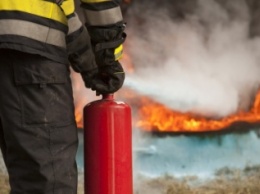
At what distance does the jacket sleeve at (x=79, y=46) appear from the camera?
1.83 meters

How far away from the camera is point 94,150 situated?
6.47 ft

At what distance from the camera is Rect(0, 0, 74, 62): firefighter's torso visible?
1.66 metres

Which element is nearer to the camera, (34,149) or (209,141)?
(34,149)

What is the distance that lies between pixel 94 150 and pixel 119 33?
43cm

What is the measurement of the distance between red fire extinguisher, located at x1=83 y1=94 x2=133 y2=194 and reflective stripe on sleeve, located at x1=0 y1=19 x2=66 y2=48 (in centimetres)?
35

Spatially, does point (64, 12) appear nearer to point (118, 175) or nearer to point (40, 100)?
point (40, 100)

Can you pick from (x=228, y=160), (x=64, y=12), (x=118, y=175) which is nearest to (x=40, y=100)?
(x=64, y=12)

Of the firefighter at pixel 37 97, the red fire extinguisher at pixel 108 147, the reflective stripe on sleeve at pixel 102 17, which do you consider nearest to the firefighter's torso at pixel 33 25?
the firefighter at pixel 37 97

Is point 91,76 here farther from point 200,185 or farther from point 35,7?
point 200,185

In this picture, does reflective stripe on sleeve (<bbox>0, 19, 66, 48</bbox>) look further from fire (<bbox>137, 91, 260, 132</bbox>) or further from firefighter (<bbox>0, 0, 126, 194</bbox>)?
fire (<bbox>137, 91, 260, 132</bbox>)

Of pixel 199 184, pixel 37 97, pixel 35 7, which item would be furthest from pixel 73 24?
pixel 199 184

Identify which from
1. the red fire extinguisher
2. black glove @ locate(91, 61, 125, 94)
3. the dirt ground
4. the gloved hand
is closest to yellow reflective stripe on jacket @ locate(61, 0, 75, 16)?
the gloved hand

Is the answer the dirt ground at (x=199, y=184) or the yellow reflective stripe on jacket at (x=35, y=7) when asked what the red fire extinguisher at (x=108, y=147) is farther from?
the dirt ground at (x=199, y=184)

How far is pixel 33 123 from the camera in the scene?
166cm
